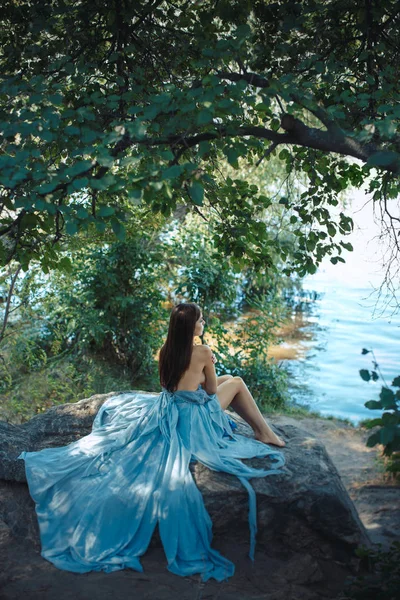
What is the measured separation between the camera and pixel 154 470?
399cm

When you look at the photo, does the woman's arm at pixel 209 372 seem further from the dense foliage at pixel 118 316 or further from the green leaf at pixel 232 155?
the dense foliage at pixel 118 316

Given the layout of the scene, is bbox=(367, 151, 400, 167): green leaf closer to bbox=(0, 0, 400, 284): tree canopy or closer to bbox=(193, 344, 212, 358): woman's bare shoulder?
bbox=(0, 0, 400, 284): tree canopy

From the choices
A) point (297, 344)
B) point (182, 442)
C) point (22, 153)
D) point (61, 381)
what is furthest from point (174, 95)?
point (297, 344)

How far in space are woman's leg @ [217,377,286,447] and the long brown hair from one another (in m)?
0.39

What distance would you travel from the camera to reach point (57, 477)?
13.2 feet

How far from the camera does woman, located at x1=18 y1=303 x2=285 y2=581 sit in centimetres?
366

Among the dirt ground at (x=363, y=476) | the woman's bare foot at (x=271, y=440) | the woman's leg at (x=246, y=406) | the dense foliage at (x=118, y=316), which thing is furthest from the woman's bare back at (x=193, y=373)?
the dense foliage at (x=118, y=316)

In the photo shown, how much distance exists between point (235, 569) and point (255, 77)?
281 centimetres

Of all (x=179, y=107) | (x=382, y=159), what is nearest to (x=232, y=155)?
(x=179, y=107)

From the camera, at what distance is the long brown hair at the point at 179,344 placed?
14.5 feet

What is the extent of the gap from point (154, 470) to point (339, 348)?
751 centimetres

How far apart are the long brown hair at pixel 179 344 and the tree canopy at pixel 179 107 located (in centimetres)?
54

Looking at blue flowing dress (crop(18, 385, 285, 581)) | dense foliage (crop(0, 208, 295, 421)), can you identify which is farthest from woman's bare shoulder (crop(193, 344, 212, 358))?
dense foliage (crop(0, 208, 295, 421))

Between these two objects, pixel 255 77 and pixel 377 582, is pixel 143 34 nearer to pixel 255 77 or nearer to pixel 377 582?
pixel 255 77
